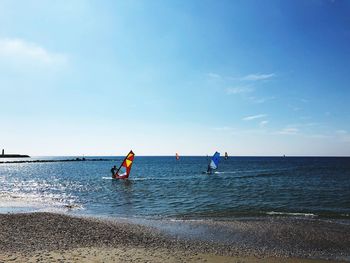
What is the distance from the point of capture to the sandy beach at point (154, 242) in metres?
11.6

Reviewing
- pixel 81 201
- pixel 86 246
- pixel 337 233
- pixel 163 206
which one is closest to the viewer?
pixel 86 246

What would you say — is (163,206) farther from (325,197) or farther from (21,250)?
(325,197)

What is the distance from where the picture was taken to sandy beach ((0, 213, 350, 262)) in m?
11.6

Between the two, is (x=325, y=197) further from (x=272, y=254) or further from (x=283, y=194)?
(x=272, y=254)

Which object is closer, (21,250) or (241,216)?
(21,250)

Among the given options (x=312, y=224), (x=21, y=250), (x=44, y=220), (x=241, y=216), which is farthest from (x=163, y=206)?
(x=21, y=250)

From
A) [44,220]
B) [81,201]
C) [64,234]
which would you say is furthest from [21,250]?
[81,201]

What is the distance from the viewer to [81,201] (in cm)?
2856

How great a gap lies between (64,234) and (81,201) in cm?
1409

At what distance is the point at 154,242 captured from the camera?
46.0ft

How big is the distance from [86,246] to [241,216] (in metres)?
11.8

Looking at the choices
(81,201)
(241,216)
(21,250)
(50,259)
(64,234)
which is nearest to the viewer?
(50,259)

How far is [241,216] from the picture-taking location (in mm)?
21516

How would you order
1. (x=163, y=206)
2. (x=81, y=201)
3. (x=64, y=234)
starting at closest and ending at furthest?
1. (x=64, y=234)
2. (x=163, y=206)
3. (x=81, y=201)
